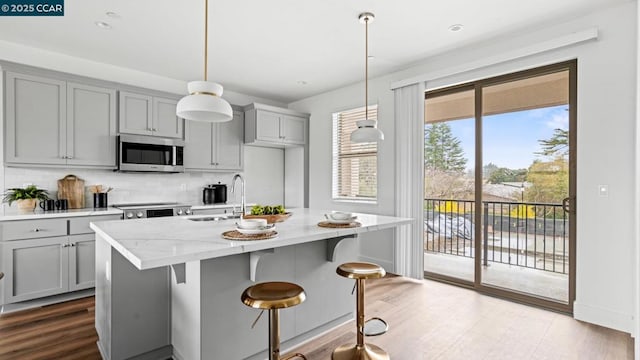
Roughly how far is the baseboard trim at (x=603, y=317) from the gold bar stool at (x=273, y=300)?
8.73ft

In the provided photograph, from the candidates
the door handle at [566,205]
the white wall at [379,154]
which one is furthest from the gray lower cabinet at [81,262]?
the door handle at [566,205]

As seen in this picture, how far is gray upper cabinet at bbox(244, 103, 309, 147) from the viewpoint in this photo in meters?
4.93

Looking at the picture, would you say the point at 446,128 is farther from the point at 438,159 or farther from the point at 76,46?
the point at 76,46

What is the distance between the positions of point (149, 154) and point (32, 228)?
140 centimetres

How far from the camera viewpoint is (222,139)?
4887 millimetres

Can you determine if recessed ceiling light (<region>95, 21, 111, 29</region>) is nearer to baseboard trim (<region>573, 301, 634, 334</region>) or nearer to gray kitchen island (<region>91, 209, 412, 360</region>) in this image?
gray kitchen island (<region>91, 209, 412, 360</region>)

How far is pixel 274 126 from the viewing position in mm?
5133

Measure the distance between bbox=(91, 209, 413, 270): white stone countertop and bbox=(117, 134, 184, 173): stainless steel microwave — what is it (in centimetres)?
185

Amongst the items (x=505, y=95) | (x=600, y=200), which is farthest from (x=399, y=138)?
(x=600, y=200)

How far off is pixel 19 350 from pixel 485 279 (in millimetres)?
4537

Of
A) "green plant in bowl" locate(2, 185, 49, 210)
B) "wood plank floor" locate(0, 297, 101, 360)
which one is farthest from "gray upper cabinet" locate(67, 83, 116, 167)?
"wood plank floor" locate(0, 297, 101, 360)

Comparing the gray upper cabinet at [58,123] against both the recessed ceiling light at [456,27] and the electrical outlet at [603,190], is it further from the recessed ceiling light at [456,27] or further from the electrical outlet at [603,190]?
the electrical outlet at [603,190]

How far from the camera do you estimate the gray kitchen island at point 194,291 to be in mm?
1870

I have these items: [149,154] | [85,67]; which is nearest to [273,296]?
[149,154]
